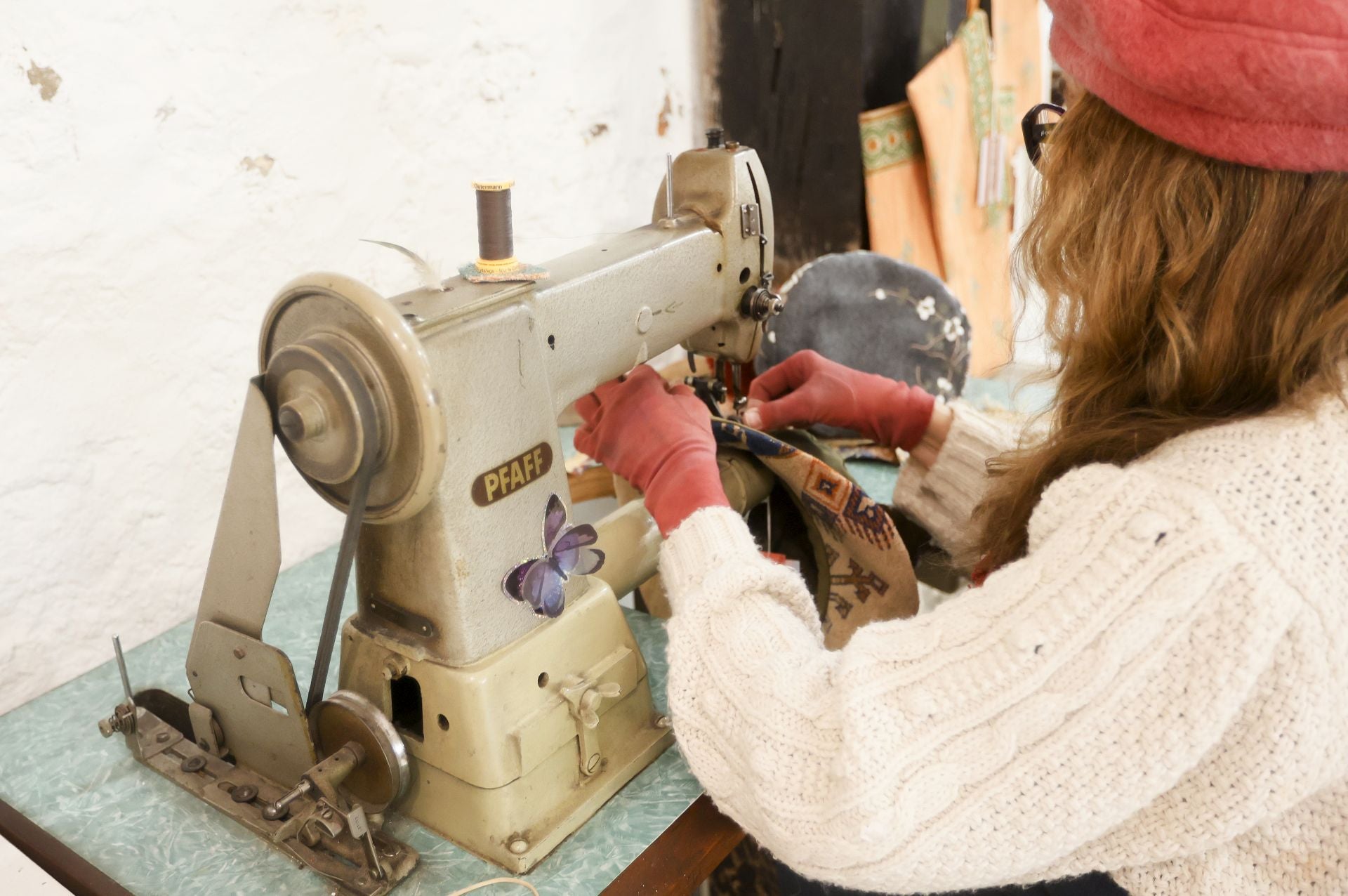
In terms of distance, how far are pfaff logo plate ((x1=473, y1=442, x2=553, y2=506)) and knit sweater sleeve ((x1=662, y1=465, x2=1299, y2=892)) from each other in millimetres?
Result: 268

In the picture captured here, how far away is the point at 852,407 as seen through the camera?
4.86 ft

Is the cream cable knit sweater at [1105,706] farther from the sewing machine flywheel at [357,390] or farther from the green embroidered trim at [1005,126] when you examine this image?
the green embroidered trim at [1005,126]

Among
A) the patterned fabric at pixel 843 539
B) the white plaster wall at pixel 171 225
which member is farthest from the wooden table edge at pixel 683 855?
the white plaster wall at pixel 171 225

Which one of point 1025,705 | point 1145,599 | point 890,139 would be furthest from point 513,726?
point 890,139

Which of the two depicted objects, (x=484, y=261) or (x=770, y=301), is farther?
(x=770, y=301)

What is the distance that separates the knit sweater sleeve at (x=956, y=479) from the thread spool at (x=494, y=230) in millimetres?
713

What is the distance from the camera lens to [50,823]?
Answer: 1064 millimetres

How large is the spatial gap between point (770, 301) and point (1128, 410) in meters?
0.54

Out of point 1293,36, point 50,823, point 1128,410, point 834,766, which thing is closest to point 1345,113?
point 1293,36

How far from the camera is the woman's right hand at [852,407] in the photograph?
147 cm

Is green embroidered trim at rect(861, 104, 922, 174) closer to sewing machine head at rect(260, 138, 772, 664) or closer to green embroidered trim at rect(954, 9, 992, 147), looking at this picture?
green embroidered trim at rect(954, 9, 992, 147)

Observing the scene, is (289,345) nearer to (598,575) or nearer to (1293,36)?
(598,575)

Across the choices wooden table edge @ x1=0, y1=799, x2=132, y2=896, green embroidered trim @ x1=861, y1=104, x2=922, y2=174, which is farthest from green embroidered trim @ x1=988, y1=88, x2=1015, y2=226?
wooden table edge @ x1=0, y1=799, x2=132, y2=896

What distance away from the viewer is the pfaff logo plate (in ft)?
3.11
